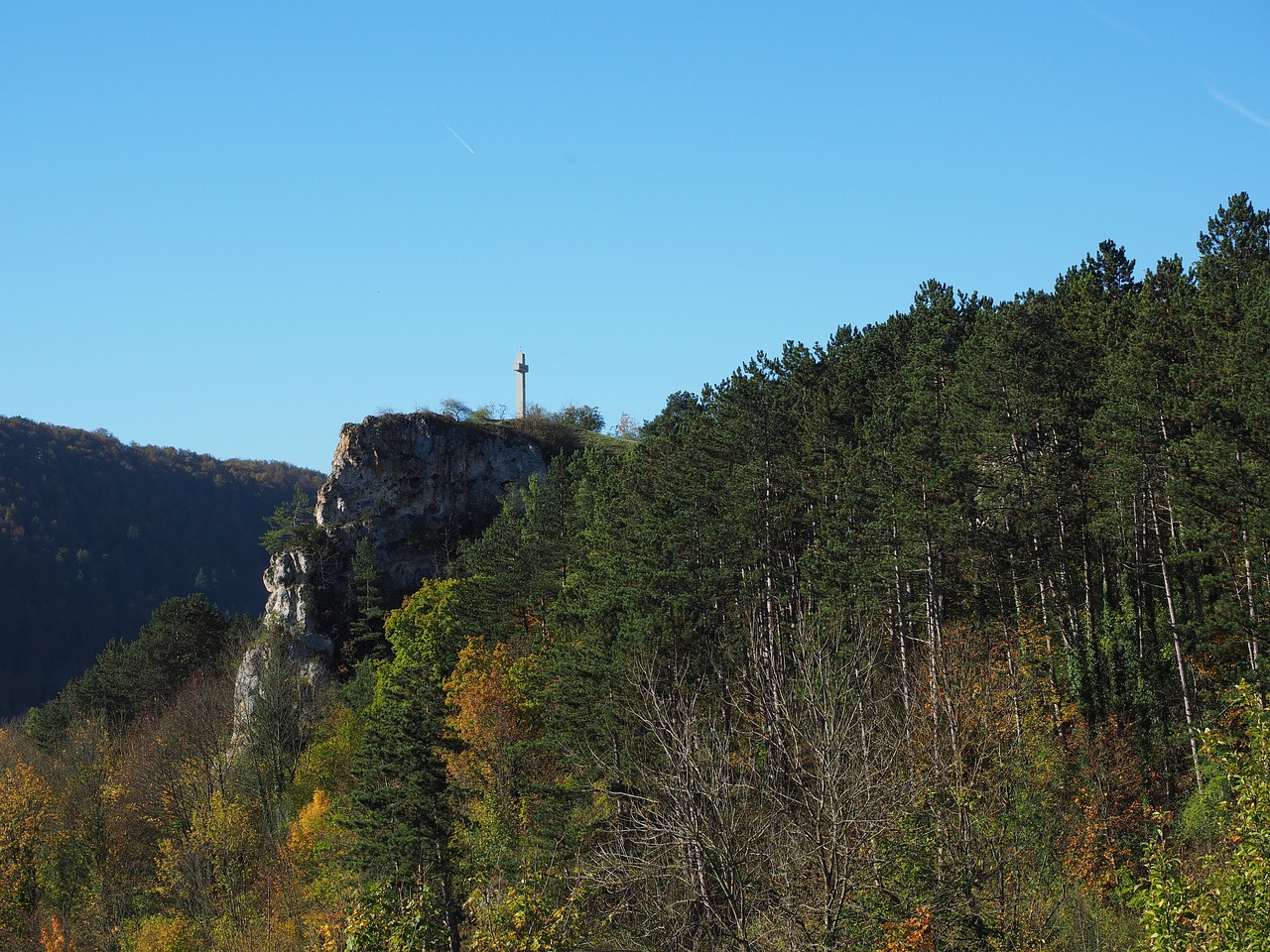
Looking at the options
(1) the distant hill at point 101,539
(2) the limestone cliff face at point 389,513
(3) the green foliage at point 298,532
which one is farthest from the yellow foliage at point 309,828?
(1) the distant hill at point 101,539

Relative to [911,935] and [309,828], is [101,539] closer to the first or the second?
[309,828]

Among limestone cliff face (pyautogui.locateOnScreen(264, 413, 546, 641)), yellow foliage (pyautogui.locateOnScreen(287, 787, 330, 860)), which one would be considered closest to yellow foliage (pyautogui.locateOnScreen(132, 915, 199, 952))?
yellow foliage (pyautogui.locateOnScreen(287, 787, 330, 860))

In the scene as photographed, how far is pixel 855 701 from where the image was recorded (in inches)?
826

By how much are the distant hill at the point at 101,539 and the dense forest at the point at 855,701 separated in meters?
82.7

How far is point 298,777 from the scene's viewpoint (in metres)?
57.9

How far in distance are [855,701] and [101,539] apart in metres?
142

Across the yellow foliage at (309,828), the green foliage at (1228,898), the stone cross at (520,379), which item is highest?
the stone cross at (520,379)

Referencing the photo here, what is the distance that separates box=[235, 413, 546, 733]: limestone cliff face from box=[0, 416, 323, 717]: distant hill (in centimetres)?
5342

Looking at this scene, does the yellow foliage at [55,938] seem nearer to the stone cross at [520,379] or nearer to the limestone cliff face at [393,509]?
the limestone cliff face at [393,509]

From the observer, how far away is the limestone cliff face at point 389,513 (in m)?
78.4

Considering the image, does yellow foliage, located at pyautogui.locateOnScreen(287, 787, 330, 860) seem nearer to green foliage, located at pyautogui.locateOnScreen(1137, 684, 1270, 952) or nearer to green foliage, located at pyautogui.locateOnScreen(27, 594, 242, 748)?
green foliage, located at pyautogui.locateOnScreen(27, 594, 242, 748)

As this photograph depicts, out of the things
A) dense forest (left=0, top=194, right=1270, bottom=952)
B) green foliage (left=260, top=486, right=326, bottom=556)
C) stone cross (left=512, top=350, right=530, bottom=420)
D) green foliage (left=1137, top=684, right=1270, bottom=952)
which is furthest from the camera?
stone cross (left=512, top=350, right=530, bottom=420)

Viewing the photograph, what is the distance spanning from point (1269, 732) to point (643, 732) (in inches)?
751

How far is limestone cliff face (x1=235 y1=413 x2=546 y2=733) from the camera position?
257 feet
